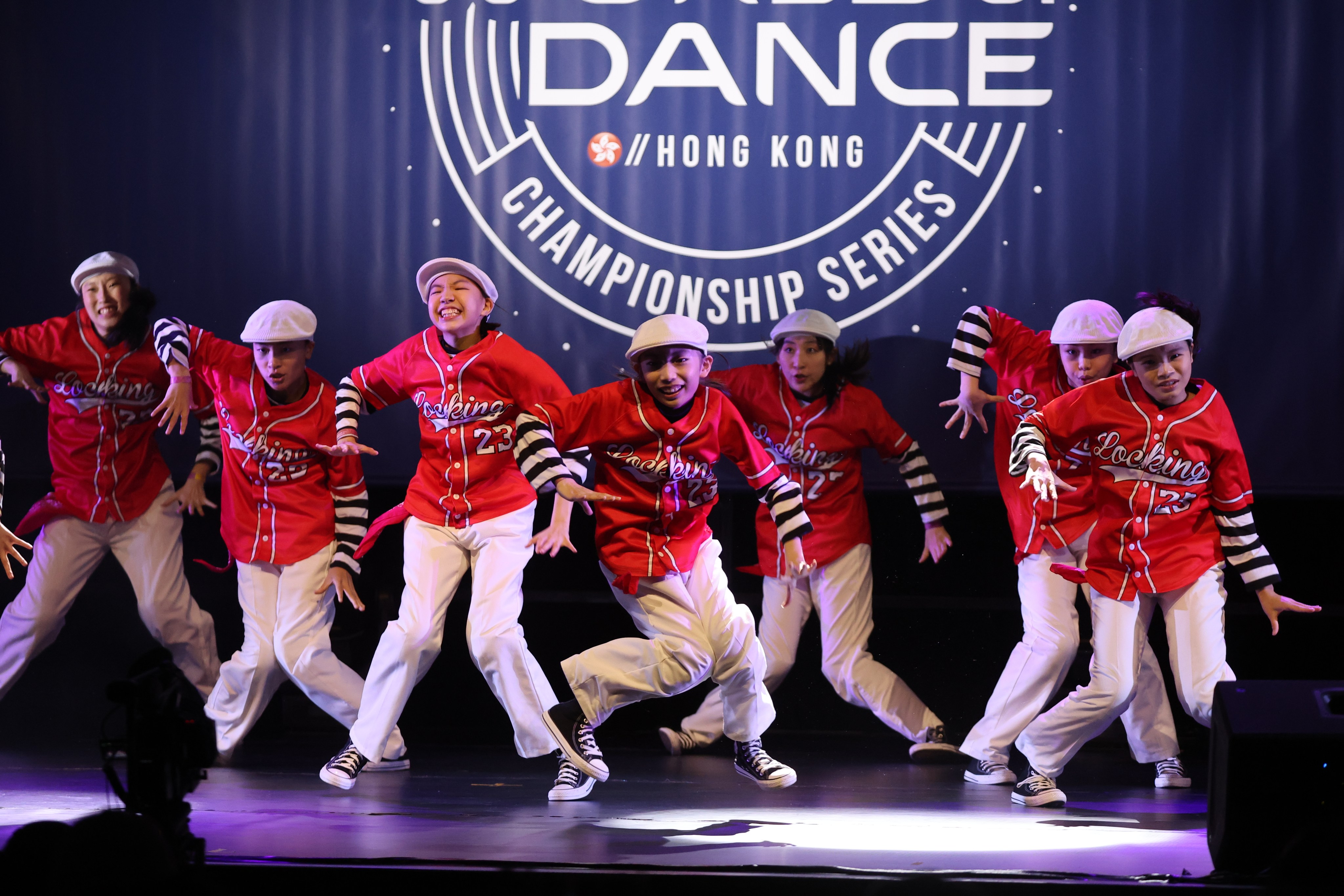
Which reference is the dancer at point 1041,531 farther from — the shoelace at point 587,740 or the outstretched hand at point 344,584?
the outstretched hand at point 344,584

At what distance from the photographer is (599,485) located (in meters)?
4.53

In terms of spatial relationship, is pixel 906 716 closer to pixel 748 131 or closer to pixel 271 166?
pixel 748 131

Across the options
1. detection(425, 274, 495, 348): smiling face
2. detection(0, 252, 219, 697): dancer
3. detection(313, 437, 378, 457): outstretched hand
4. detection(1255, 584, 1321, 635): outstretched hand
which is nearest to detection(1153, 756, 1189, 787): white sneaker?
detection(1255, 584, 1321, 635): outstretched hand

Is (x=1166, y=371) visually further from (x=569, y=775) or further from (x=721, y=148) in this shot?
(x=569, y=775)

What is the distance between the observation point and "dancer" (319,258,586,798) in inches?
177

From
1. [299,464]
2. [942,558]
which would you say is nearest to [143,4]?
[299,464]

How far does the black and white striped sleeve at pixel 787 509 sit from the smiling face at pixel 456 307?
1197 mm

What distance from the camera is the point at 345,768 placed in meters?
4.46

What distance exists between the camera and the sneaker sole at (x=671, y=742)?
5312 millimetres

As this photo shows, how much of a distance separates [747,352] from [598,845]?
2444mm

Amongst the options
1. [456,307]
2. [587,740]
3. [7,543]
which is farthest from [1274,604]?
[7,543]

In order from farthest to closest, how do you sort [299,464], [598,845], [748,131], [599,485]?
1. [748,131]
2. [299,464]
3. [599,485]
4. [598,845]

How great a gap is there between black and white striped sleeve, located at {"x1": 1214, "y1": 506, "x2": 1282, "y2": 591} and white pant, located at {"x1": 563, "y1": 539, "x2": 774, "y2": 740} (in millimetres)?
1555

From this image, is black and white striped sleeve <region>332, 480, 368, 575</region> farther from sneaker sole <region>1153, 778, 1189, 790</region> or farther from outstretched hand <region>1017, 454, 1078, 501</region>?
sneaker sole <region>1153, 778, 1189, 790</region>
